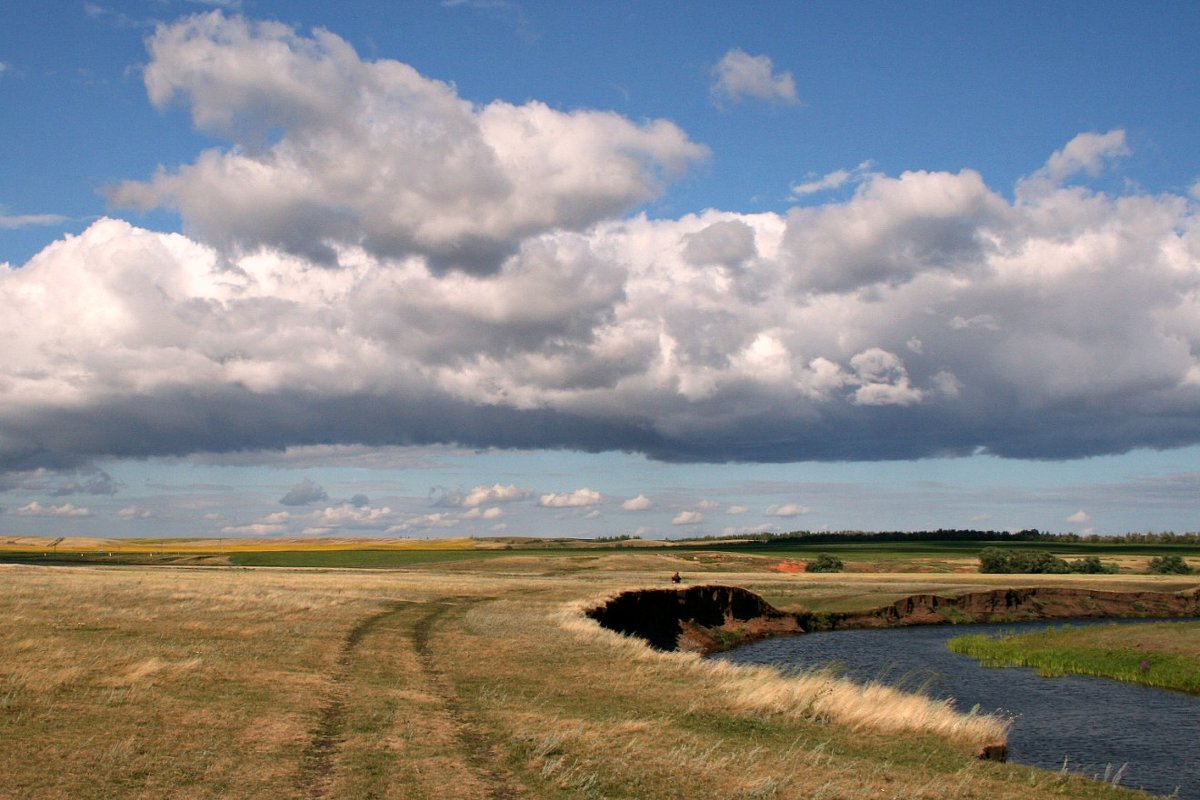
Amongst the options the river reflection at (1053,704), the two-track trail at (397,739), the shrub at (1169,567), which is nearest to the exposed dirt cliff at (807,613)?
the river reflection at (1053,704)

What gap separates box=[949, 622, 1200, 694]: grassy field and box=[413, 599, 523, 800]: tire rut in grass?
32.8m

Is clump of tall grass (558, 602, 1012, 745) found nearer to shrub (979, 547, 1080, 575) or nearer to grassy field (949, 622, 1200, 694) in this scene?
grassy field (949, 622, 1200, 694)

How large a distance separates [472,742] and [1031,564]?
138m

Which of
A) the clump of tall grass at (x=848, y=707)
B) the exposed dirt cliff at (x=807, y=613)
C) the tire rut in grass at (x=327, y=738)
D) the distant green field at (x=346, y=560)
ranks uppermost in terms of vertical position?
the tire rut in grass at (x=327, y=738)

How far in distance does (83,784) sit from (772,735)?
14.1 m

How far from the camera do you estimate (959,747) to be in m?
22.6

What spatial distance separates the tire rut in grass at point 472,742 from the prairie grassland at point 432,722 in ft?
0.21

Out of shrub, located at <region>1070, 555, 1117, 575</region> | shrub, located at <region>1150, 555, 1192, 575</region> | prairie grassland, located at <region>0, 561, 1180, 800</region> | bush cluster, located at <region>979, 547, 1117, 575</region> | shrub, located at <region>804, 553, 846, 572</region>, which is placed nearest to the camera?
prairie grassland, located at <region>0, 561, 1180, 800</region>

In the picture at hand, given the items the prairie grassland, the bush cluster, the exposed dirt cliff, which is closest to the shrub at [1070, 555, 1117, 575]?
the bush cluster

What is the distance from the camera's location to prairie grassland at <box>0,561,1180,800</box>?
1702 cm

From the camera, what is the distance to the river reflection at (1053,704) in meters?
27.5

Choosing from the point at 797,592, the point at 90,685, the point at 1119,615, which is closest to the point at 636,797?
the point at 90,685

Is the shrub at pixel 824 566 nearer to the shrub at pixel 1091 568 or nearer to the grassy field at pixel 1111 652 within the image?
the shrub at pixel 1091 568

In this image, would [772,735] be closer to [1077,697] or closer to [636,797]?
[636,797]
